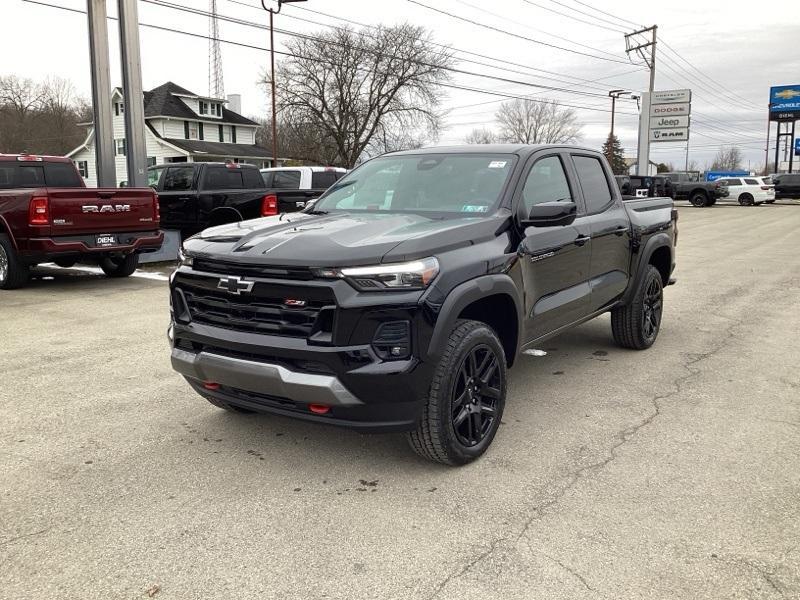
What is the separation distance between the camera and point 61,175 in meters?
10.9

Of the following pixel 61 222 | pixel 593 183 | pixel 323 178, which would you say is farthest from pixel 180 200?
pixel 593 183

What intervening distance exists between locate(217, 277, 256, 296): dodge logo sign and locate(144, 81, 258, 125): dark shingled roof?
50.1m

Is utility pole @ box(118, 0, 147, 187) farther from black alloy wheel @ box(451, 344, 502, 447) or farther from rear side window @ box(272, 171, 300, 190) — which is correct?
black alloy wheel @ box(451, 344, 502, 447)

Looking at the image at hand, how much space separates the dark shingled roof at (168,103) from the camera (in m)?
50.3

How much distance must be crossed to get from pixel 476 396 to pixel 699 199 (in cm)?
3972

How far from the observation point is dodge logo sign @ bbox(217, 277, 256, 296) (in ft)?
11.2

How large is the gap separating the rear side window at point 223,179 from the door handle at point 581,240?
9014 mm

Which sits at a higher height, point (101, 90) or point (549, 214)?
point (101, 90)

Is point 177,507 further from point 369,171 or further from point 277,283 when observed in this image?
point 369,171

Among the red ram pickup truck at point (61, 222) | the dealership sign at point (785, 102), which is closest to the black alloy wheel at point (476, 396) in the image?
the red ram pickup truck at point (61, 222)

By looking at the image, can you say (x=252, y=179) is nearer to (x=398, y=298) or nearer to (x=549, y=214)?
(x=549, y=214)

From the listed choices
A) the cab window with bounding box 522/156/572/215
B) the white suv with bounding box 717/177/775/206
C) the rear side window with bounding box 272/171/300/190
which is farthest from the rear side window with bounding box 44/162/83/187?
the white suv with bounding box 717/177/775/206

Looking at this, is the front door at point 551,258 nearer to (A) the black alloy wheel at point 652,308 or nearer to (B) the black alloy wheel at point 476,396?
(B) the black alloy wheel at point 476,396

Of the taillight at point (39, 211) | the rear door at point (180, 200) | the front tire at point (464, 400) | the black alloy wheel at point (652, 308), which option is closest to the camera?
the front tire at point (464, 400)
